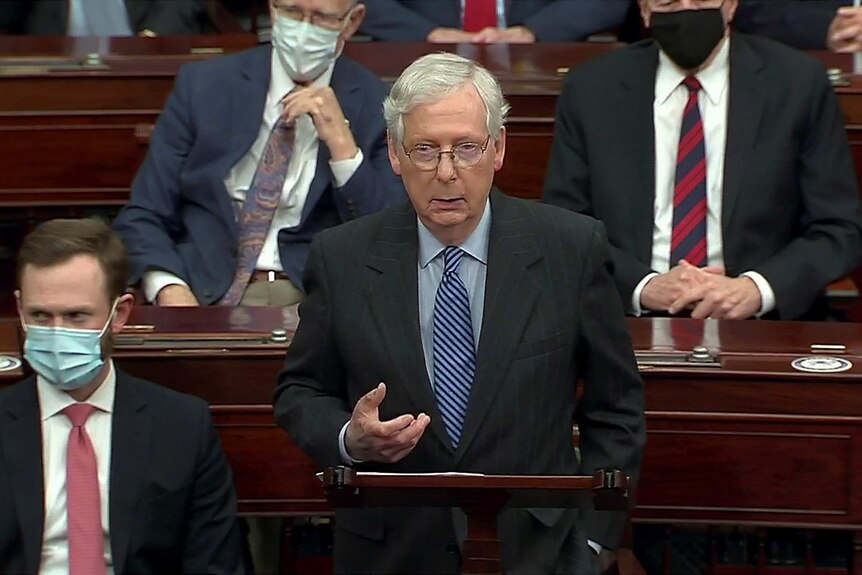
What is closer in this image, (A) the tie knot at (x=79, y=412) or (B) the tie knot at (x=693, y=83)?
(A) the tie knot at (x=79, y=412)

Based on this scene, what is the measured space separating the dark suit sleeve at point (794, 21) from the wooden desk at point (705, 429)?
5.00 ft

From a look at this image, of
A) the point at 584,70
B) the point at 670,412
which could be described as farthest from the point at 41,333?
the point at 584,70

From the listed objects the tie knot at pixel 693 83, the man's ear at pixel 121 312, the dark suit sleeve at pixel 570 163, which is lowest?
the man's ear at pixel 121 312

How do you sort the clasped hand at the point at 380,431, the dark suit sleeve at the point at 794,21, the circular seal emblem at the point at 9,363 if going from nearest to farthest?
1. the clasped hand at the point at 380,431
2. the circular seal emblem at the point at 9,363
3. the dark suit sleeve at the point at 794,21

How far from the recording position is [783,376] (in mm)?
2686

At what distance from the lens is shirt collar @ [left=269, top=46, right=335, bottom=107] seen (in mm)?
3469

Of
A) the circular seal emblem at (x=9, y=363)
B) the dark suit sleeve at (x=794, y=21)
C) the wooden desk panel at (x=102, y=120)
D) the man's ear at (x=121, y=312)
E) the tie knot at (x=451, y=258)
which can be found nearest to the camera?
the tie knot at (x=451, y=258)

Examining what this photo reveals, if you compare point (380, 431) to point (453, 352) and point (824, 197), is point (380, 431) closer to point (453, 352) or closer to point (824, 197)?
point (453, 352)

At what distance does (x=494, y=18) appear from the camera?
14.5 feet

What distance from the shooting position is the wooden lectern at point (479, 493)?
179 centimetres

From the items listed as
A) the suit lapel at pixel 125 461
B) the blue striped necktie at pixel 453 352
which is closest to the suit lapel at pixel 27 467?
the suit lapel at pixel 125 461

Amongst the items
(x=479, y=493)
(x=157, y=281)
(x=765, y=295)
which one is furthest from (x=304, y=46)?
(x=479, y=493)

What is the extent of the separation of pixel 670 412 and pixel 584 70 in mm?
993

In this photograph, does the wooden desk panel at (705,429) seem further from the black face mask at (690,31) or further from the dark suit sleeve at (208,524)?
the black face mask at (690,31)
